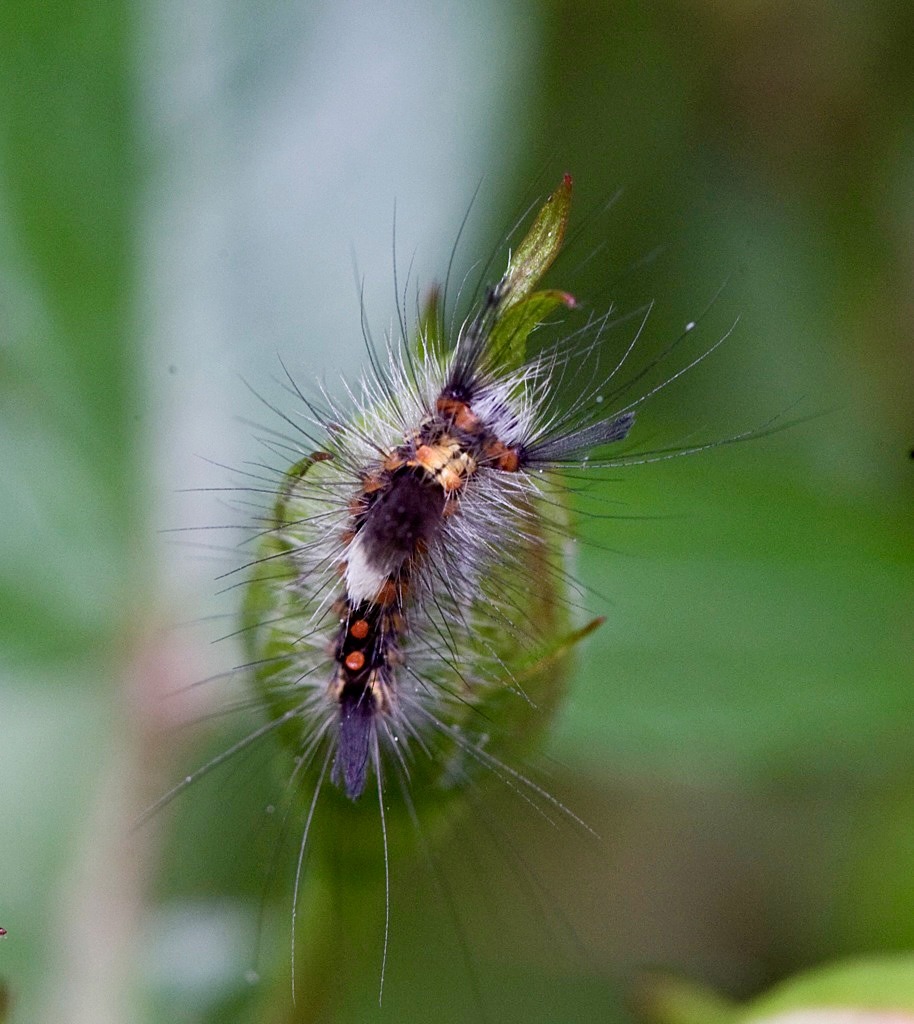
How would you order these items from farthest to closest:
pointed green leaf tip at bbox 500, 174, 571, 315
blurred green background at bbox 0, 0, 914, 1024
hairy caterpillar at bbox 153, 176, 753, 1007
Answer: blurred green background at bbox 0, 0, 914, 1024 < hairy caterpillar at bbox 153, 176, 753, 1007 < pointed green leaf tip at bbox 500, 174, 571, 315

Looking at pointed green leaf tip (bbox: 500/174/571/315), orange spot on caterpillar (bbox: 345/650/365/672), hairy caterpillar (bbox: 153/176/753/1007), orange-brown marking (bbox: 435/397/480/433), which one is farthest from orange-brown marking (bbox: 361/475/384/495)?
pointed green leaf tip (bbox: 500/174/571/315)

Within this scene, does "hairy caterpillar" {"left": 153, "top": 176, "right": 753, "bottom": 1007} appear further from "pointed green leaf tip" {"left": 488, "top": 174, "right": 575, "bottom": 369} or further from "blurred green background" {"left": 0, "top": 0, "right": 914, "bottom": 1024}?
"blurred green background" {"left": 0, "top": 0, "right": 914, "bottom": 1024}

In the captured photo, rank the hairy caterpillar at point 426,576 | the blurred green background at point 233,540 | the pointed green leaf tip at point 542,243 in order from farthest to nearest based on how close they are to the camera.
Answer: the blurred green background at point 233,540 → the hairy caterpillar at point 426,576 → the pointed green leaf tip at point 542,243

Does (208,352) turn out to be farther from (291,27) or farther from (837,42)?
(837,42)

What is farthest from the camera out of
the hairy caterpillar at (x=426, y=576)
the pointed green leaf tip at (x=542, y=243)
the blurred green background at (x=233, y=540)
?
the blurred green background at (x=233, y=540)

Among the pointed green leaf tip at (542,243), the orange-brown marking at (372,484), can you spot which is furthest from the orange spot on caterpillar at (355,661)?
the pointed green leaf tip at (542,243)

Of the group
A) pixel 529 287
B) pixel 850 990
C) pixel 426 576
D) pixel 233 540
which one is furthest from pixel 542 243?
pixel 233 540

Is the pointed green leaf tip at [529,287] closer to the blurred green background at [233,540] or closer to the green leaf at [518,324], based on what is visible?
the green leaf at [518,324]
